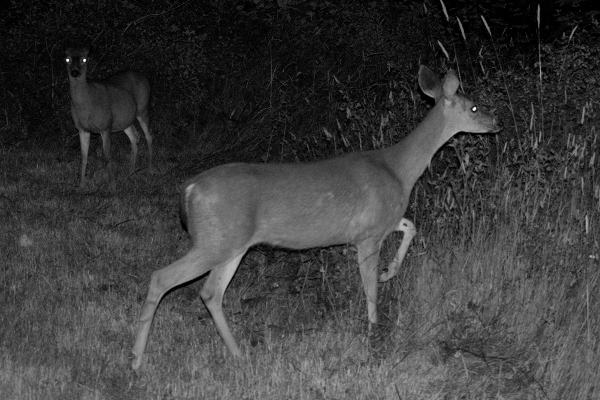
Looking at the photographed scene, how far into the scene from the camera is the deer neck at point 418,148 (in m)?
6.80

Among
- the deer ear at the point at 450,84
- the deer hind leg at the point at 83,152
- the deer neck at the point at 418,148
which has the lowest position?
the deer hind leg at the point at 83,152

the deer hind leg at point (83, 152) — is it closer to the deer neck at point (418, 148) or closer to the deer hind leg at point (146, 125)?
the deer hind leg at point (146, 125)

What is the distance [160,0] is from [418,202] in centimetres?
738

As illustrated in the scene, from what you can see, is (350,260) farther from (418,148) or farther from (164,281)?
(164,281)

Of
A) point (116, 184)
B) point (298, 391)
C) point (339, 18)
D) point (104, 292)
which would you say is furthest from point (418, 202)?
point (339, 18)

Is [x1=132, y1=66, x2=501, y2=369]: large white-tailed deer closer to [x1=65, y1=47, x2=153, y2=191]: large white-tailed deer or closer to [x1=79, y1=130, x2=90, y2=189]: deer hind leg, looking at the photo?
[x1=65, y1=47, x2=153, y2=191]: large white-tailed deer

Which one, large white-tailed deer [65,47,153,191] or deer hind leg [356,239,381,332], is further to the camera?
large white-tailed deer [65,47,153,191]

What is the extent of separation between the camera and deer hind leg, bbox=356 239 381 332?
6484mm

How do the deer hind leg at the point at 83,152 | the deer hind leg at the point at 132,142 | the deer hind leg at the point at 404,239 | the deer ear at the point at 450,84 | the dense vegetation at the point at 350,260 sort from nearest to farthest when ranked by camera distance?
the dense vegetation at the point at 350,260
the deer hind leg at the point at 404,239
the deer ear at the point at 450,84
the deer hind leg at the point at 83,152
the deer hind leg at the point at 132,142

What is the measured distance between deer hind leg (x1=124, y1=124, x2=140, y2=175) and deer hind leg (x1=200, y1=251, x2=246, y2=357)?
515 cm

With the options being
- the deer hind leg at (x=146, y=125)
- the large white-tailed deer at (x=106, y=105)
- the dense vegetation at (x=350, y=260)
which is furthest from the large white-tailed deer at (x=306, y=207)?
the deer hind leg at (x=146, y=125)

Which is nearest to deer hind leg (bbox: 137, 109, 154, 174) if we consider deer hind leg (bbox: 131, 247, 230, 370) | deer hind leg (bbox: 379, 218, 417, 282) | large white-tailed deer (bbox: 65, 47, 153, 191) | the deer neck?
large white-tailed deer (bbox: 65, 47, 153, 191)

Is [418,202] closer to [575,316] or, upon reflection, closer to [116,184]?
[575,316]

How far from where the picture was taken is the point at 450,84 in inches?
276
